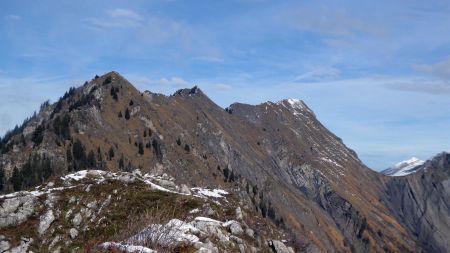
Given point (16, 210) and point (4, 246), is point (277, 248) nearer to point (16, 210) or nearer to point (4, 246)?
point (4, 246)

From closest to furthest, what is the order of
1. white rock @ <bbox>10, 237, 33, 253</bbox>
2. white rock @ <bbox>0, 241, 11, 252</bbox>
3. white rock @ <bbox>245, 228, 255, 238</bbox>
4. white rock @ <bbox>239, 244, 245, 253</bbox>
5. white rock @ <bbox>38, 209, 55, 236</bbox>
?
1. white rock @ <bbox>239, 244, 245, 253</bbox>
2. white rock @ <bbox>245, 228, 255, 238</bbox>
3. white rock @ <bbox>0, 241, 11, 252</bbox>
4. white rock @ <bbox>10, 237, 33, 253</bbox>
5. white rock @ <bbox>38, 209, 55, 236</bbox>

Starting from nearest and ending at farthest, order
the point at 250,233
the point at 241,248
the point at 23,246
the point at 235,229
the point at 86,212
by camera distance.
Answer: the point at 241,248 → the point at 235,229 → the point at 250,233 → the point at 23,246 → the point at 86,212

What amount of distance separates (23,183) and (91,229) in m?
75.3

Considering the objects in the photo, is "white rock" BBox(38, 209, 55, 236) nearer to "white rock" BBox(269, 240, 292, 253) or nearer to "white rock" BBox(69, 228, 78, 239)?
"white rock" BBox(69, 228, 78, 239)

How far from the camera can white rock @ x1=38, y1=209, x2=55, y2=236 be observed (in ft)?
270

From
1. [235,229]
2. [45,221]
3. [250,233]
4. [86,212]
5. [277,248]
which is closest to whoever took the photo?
[235,229]

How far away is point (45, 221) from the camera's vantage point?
83562 millimetres

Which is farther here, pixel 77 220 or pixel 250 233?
pixel 77 220

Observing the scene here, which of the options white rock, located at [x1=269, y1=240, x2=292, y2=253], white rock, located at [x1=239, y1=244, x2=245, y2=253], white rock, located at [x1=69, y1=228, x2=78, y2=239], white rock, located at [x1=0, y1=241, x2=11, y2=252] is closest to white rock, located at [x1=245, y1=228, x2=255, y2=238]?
white rock, located at [x1=269, y1=240, x2=292, y2=253]

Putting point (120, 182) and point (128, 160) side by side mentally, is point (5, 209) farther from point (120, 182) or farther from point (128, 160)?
point (128, 160)

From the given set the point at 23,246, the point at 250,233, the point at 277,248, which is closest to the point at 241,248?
the point at 250,233

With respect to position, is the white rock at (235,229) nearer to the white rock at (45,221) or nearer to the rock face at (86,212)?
the rock face at (86,212)

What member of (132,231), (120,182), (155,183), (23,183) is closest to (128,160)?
(23,183)

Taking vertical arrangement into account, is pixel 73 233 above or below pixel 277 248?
above
